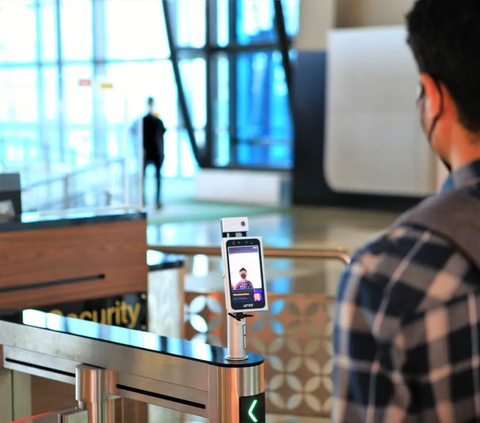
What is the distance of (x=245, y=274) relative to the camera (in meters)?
2.15

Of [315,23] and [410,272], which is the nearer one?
[410,272]

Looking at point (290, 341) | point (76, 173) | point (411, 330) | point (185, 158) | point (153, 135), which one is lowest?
point (290, 341)

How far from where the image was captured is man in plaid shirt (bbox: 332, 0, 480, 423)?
2.94ft

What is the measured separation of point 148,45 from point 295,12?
11.7 feet

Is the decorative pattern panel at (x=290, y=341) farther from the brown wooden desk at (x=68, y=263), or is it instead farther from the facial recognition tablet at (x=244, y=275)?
the facial recognition tablet at (x=244, y=275)

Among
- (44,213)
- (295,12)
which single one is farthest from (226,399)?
(295,12)

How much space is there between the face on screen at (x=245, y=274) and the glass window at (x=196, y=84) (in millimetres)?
14044

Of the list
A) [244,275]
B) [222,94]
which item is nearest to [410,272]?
[244,275]

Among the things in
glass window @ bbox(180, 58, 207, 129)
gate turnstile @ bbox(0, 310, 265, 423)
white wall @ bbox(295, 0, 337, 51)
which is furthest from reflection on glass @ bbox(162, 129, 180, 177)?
gate turnstile @ bbox(0, 310, 265, 423)

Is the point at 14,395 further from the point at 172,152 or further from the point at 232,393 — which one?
the point at 172,152

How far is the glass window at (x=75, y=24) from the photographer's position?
387 centimetres

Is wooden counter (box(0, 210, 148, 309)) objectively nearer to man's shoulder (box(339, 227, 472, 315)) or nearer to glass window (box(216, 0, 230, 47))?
man's shoulder (box(339, 227, 472, 315))

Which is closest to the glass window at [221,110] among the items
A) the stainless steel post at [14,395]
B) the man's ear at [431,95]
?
the stainless steel post at [14,395]

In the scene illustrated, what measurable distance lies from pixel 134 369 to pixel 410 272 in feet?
4.98
